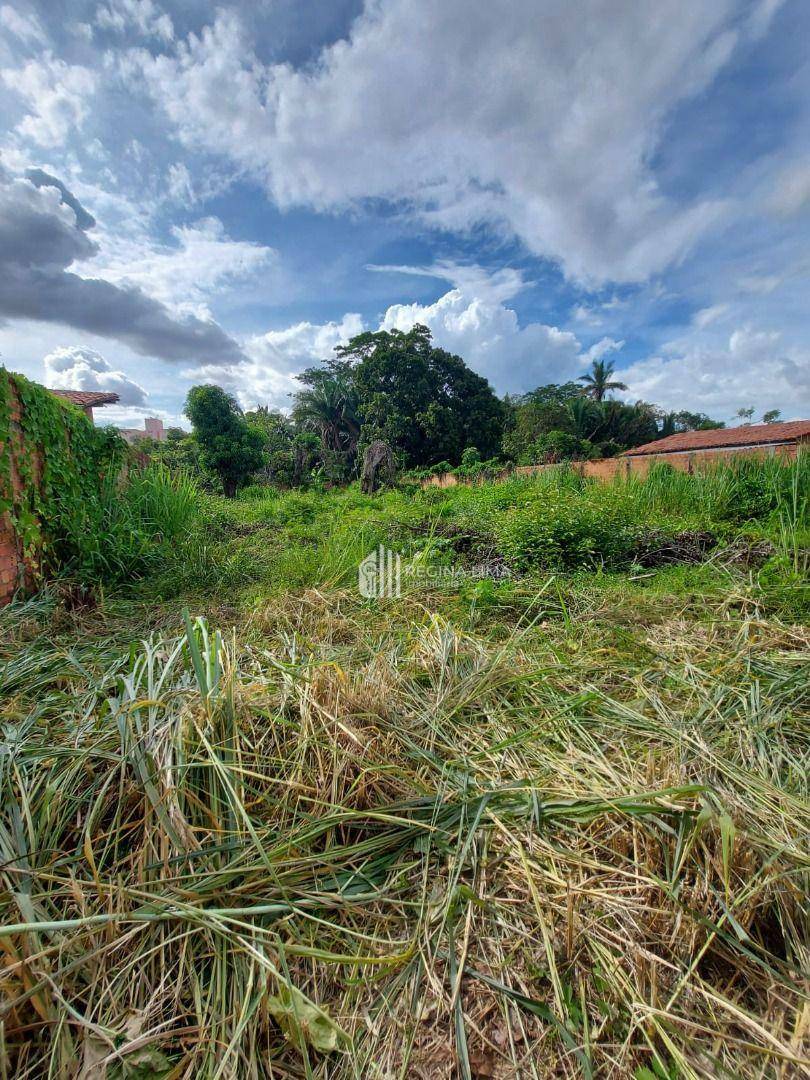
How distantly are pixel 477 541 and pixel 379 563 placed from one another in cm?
132

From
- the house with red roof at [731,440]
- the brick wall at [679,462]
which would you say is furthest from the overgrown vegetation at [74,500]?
the house with red roof at [731,440]

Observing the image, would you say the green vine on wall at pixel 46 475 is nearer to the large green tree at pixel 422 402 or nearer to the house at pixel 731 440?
the house at pixel 731 440

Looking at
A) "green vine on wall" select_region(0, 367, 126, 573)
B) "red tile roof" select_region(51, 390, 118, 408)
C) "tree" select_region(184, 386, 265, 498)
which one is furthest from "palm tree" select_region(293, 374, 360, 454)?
"green vine on wall" select_region(0, 367, 126, 573)

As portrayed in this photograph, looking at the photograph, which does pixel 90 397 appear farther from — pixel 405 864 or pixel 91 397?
pixel 405 864

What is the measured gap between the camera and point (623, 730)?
1.33m

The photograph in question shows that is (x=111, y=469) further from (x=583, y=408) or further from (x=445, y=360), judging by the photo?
(x=583, y=408)

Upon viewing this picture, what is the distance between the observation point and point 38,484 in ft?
9.87

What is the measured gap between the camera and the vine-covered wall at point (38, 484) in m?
2.60

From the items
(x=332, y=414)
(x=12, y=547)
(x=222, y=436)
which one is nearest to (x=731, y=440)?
(x=332, y=414)

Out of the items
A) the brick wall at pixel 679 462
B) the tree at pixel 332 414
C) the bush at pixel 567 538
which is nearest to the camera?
the bush at pixel 567 538

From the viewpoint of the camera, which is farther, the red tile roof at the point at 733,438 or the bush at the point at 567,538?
the red tile roof at the point at 733,438

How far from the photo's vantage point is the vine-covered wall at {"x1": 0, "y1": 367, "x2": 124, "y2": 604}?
260 cm

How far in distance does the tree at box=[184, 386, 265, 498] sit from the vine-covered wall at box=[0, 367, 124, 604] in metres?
12.0

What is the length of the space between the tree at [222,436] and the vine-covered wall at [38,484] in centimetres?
1198
